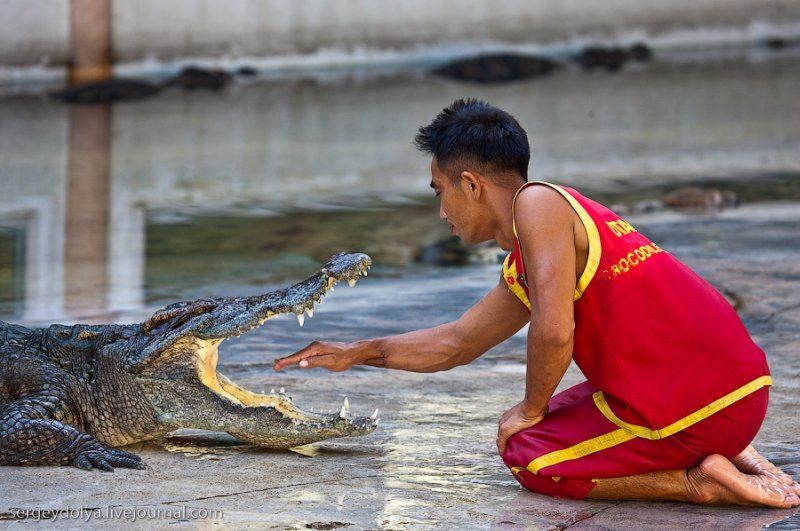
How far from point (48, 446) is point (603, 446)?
1.75m

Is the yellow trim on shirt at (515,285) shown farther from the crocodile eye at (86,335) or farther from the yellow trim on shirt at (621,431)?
the crocodile eye at (86,335)

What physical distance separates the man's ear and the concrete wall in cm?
1466

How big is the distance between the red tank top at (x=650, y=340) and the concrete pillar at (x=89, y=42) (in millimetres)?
14652

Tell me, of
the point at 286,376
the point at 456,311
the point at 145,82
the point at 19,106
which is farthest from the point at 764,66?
the point at 286,376

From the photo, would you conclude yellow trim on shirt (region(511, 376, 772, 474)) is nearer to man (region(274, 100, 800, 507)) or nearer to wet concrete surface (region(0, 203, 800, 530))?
man (region(274, 100, 800, 507))

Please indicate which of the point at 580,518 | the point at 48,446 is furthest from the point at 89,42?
the point at 580,518

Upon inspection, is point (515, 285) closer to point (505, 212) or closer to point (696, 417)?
point (505, 212)

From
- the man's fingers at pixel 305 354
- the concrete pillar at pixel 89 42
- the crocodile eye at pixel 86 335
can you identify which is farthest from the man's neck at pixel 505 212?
the concrete pillar at pixel 89 42

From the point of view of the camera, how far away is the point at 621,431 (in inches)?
132

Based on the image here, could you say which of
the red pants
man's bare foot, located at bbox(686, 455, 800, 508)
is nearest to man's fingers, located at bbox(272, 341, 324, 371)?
the red pants

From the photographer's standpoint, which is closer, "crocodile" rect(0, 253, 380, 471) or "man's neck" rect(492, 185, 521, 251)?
"man's neck" rect(492, 185, 521, 251)

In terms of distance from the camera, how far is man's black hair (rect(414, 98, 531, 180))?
332 centimetres

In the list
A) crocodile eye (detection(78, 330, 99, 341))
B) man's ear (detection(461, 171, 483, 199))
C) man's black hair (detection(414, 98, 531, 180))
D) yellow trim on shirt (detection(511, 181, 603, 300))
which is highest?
man's black hair (detection(414, 98, 531, 180))

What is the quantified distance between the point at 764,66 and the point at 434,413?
1507cm
